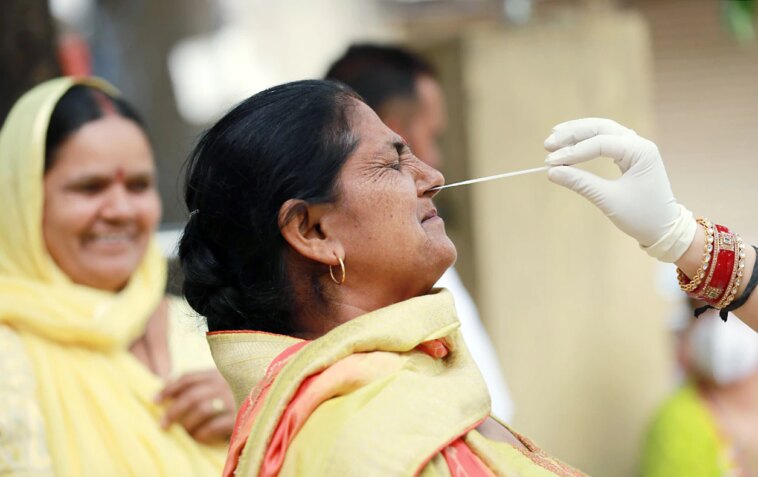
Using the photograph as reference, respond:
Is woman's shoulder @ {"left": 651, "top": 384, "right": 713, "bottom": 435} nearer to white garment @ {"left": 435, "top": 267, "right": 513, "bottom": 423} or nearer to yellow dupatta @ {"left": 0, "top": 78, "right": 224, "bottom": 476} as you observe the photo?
white garment @ {"left": 435, "top": 267, "right": 513, "bottom": 423}

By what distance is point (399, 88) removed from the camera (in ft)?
12.2

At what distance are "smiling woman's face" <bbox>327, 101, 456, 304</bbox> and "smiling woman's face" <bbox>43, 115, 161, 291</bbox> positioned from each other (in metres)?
1.18

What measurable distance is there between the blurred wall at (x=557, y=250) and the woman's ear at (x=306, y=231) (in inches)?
101

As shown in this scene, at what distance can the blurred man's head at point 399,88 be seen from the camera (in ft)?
12.1

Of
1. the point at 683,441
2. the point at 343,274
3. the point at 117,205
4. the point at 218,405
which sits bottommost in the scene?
the point at 683,441

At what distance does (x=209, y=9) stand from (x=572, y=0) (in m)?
2.13

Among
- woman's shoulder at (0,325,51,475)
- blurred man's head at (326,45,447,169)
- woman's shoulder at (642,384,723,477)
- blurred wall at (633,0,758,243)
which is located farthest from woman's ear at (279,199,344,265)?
blurred wall at (633,0,758,243)

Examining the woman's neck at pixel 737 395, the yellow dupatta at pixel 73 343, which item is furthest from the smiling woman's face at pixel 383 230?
the woman's neck at pixel 737 395

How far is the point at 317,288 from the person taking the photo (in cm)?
213

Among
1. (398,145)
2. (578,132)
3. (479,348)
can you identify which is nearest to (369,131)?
(398,145)

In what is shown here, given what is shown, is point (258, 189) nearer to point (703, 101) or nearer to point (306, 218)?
point (306, 218)

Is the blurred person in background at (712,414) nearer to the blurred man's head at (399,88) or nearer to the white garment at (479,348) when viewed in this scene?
the white garment at (479,348)

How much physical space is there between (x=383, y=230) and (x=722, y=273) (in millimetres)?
695

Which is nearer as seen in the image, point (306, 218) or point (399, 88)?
point (306, 218)
